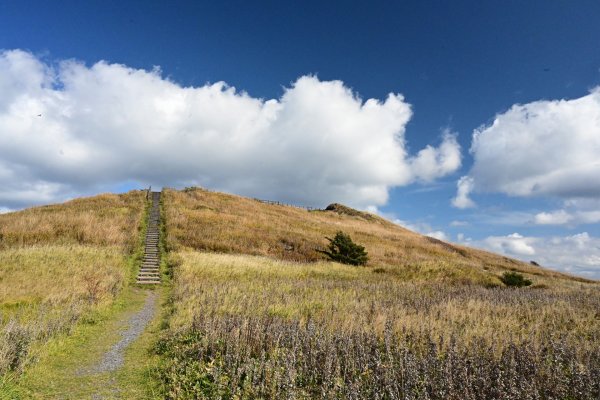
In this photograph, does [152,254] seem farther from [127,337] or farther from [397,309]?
[397,309]

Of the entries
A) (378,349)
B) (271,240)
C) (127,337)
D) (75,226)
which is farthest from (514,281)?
(75,226)

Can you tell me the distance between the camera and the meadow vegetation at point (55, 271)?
9789 mm

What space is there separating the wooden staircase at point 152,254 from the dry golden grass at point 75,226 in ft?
3.96

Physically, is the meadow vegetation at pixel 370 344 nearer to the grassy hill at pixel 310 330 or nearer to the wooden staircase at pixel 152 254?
the grassy hill at pixel 310 330

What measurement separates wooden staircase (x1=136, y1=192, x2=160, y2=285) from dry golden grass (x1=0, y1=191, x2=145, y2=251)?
1.21m

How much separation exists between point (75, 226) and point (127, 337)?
24.7 meters

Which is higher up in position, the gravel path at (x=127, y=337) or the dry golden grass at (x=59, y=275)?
the dry golden grass at (x=59, y=275)

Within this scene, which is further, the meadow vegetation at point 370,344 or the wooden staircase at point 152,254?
the wooden staircase at point 152,254

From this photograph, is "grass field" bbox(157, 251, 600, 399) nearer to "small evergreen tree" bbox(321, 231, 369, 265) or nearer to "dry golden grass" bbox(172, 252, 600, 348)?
"dry golden grass" bbox(172, 252, 600, 348)

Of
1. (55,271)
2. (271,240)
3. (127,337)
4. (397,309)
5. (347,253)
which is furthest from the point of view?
(271,240)

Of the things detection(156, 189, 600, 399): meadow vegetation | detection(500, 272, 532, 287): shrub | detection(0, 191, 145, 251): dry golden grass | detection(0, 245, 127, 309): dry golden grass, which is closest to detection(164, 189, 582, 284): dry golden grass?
detection(500, 272, 532, 287): shrub

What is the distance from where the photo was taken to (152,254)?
92.5ft

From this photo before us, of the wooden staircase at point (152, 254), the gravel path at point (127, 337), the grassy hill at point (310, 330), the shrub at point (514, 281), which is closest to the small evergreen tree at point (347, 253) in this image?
the grassy hill at point (310, 330)

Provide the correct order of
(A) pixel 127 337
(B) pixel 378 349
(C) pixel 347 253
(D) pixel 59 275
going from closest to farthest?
1. (B) pixel 378 349
2. (A) pixel 127 337
3. (D) pixel 59 275
4. (C) pixel 347 253
